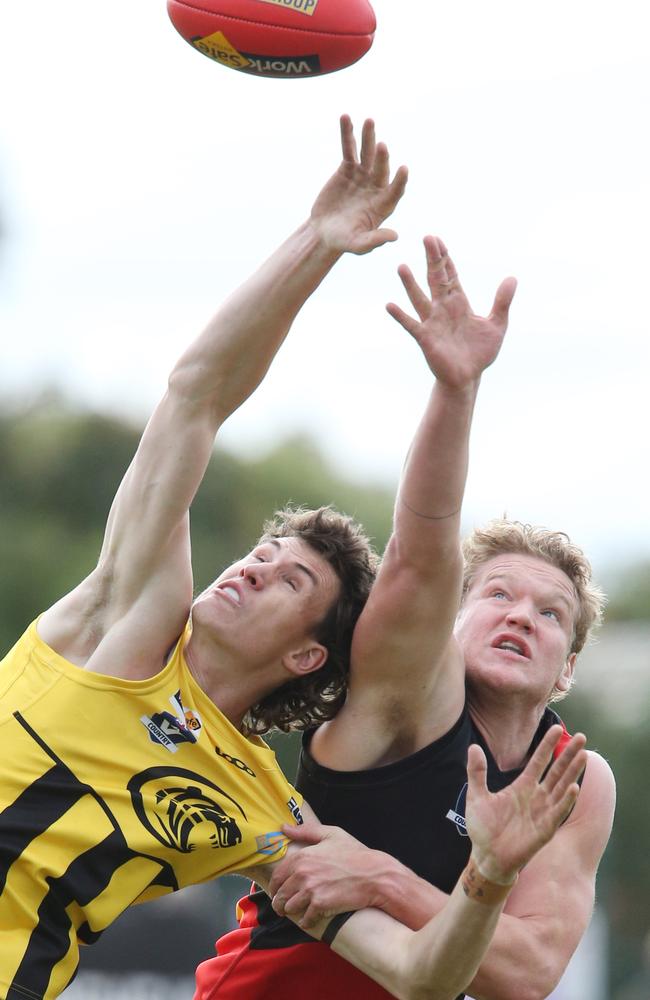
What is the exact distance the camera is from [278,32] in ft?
17.5

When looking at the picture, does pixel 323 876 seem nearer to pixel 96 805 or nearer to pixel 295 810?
pixel 295 810

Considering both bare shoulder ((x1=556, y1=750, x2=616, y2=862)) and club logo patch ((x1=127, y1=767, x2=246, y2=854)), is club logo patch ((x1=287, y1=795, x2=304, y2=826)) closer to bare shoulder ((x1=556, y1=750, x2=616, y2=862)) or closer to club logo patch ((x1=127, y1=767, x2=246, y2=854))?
club logo patch ((x1=127, y1=767, x2=246, y2=854))

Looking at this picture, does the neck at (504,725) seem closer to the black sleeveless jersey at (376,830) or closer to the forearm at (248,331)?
the black sleeveless jersey at (376,830)

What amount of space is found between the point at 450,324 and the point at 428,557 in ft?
2.64

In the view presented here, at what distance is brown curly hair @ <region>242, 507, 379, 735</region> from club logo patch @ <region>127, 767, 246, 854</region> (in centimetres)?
59

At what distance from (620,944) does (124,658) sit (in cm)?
1107

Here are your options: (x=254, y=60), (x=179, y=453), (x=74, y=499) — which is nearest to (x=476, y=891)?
(x=179, y=453)

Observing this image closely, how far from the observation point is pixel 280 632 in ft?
17.6

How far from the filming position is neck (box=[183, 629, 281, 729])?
17.0 feet

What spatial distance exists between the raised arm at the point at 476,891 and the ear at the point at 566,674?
4.01 ft

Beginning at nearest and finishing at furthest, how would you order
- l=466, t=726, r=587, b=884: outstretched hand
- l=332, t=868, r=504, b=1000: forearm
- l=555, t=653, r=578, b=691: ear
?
l=466, t=726, r=587, b=884: outstretched hand, l=332, t=868, r=504, b=1000: forearm, l=555, t=653, r=578, b=691: ear

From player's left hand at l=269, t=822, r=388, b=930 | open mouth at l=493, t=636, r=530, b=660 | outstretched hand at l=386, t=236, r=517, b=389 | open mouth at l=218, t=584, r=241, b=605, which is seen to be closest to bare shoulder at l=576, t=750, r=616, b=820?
open mouth at l=493, t=636, r=530, b=660

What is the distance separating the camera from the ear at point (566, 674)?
5.80m

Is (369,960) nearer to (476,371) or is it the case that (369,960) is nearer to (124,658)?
(124,658)
